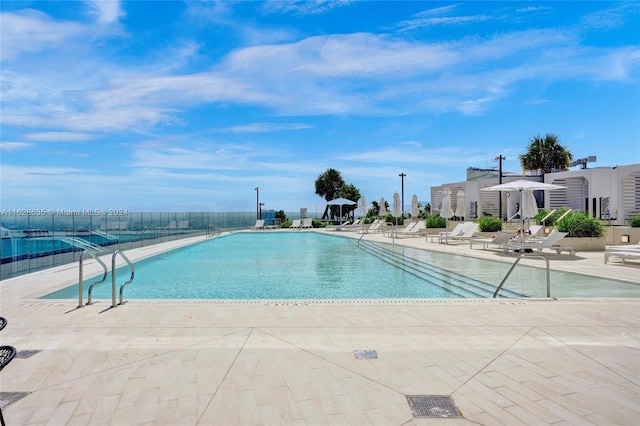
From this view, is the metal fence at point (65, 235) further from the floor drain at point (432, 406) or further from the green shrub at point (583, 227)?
the green shrub at point (583, 227)

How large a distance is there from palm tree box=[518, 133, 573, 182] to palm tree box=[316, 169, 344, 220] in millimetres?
17597

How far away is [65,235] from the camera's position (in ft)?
33.3

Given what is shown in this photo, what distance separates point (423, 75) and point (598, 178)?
12.9 m

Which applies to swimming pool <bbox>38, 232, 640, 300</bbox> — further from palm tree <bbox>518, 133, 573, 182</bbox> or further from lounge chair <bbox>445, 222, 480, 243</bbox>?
palm tree <bbox>518, 133, 573, 182</bbox>

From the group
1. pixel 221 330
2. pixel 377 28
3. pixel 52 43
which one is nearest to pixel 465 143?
pixel 377 28

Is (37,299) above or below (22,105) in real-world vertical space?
below

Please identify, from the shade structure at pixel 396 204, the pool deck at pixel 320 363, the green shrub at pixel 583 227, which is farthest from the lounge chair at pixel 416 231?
the pool deck at pixel 320 363

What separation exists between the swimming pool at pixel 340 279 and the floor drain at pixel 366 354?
2.67 m

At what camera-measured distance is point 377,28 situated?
10633 millimetres

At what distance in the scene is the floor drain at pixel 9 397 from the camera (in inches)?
92.7

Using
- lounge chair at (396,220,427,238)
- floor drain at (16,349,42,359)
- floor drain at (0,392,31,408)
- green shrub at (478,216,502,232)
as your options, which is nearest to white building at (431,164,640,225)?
green shrub at (478,216,502,232)

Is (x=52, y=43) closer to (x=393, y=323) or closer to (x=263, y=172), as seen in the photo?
(x=393, y=323)

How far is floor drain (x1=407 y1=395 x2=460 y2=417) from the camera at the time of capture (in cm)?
219

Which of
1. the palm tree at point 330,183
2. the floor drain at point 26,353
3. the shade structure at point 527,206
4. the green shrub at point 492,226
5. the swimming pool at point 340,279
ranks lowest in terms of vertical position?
the swimming pool at point 340,279
